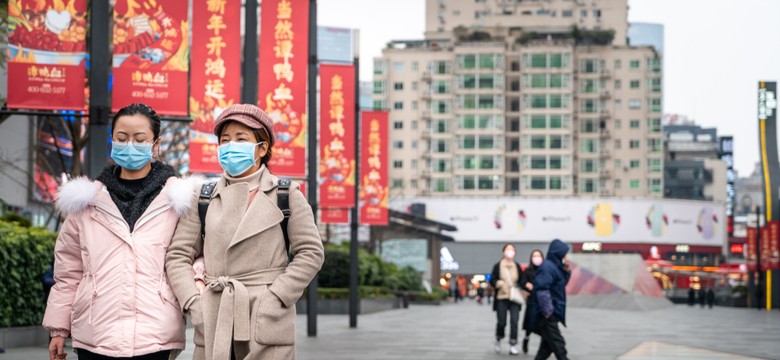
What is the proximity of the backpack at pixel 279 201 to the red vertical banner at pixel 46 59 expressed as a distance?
628 cm

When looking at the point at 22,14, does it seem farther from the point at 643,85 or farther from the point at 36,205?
the point at 643,85

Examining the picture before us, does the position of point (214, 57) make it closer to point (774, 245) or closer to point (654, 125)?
point (774, 245)

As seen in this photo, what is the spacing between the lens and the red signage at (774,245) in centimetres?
4894

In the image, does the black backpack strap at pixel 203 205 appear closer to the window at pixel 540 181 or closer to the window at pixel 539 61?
the window at pixel 539 61

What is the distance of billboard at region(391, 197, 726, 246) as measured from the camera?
105875 mm

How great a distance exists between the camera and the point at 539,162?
112062mm

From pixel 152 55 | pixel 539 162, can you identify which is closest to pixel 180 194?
pixel 152 55

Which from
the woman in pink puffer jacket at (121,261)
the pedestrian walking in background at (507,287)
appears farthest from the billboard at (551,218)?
the woman in pink puffer jacket at (121,261)

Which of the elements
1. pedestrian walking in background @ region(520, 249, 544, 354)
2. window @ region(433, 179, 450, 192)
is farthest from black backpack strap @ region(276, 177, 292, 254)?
window @ region(433, 179, 450, 192)

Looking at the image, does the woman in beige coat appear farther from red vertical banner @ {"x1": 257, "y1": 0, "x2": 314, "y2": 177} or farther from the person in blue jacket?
red vertical banner @ {"x1": 257, "y1": 0, "x2": 314, "y2": 177}

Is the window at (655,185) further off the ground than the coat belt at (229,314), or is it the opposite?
the window at (655,185)

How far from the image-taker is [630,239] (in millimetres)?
107812

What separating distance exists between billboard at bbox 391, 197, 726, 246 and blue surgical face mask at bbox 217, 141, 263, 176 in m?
101

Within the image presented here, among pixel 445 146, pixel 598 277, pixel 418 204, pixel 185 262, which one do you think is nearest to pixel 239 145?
pixel 185 262
